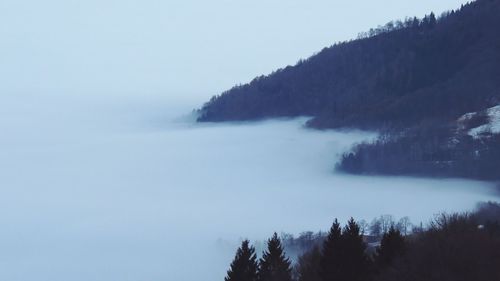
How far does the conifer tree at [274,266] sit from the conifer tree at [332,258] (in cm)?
670

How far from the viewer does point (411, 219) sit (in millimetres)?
191000

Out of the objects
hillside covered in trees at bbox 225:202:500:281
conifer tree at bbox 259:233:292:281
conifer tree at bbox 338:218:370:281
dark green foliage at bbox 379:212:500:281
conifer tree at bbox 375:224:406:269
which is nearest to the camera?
dark green foliage at bbox 379:212:500:281

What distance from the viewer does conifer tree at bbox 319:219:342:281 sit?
36.0 metres

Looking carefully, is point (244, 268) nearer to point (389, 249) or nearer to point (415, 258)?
point (389, 249)

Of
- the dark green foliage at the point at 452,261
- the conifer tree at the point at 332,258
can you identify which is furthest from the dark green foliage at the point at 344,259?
the dark green foliage at the point at 452,261

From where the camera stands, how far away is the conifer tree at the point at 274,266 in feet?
141

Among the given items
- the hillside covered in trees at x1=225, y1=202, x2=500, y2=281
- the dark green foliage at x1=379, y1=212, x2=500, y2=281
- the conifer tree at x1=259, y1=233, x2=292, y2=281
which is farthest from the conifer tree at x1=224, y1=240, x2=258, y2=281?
the dark green foliage at x1=379, y1=212, x2=500, y2=281

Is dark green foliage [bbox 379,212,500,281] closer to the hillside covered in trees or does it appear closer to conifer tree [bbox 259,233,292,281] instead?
the hillside covered in trees

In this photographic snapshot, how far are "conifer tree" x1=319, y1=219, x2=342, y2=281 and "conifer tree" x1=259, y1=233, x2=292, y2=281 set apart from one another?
6.70 m

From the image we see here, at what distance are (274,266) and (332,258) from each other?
8824mm

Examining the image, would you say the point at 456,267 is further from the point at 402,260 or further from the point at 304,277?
the point at 304,277

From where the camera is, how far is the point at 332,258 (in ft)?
119

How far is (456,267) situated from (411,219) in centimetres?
16108

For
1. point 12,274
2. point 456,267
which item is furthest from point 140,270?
point 456,267
